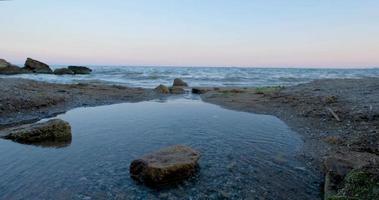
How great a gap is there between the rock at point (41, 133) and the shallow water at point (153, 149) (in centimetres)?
30

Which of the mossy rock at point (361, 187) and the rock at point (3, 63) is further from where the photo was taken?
the rock at point (3, 63)

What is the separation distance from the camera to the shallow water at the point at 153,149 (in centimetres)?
544

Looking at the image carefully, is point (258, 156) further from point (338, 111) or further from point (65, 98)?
point (65, 98)

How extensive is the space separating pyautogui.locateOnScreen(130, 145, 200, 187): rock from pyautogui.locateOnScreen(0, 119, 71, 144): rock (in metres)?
3.80

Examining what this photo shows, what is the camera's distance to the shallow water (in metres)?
5.44

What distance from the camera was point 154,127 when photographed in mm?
10438

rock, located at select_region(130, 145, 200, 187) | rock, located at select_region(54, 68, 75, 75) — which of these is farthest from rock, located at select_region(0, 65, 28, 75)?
rock, located at select_region(130, 145, 200, 187)

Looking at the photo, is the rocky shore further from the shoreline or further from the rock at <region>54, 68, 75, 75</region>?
the rock at <region>54, 68, 75, 75</region>

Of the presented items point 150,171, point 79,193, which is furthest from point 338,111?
point 79,193

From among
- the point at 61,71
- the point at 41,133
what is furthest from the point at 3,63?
the point at 41,133

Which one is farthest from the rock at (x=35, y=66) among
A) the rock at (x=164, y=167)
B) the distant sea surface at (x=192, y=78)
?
the rock at (x=164, y=167)

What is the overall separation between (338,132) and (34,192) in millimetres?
8301

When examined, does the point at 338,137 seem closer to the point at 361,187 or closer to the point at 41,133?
the point at 361,187

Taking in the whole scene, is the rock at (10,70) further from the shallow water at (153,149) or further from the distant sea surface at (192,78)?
the shallow water at (153,149)
